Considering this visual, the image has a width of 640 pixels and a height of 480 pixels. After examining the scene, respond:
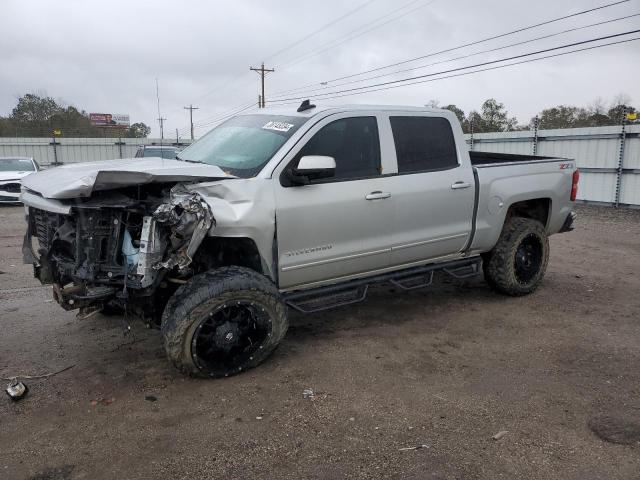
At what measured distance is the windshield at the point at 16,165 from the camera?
592 inches

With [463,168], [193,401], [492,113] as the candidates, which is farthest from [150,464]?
[492,113]

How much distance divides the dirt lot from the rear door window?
153 cm

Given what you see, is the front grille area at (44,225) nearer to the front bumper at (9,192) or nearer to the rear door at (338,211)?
the rear door at (338,211)

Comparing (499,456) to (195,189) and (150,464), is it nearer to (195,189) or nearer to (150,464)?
(150,464)

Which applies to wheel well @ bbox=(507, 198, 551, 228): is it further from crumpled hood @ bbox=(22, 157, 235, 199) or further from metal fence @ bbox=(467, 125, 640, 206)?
metal fence @ bbox=(467, 125, 640, 206)

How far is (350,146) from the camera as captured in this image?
443 cm

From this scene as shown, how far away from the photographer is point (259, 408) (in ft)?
11.3

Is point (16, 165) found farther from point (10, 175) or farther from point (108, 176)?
point (108, 176)

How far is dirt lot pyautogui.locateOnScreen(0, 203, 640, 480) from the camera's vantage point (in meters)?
2.88

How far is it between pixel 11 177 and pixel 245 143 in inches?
507

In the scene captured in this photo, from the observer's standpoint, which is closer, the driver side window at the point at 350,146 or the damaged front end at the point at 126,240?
the damaged front end at the point at 126,240

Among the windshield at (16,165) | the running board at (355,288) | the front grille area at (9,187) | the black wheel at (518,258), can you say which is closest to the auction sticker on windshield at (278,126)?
the running board at (355,288)

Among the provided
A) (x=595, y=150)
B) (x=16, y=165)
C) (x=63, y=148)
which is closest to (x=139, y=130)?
(x=63, y=148)

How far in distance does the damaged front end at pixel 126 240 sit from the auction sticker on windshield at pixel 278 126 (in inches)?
41.4
